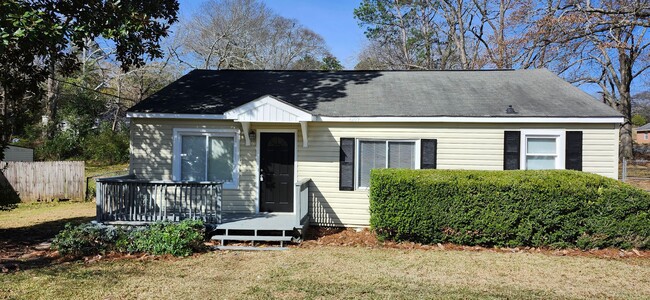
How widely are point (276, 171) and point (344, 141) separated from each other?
Answer: 1.81 metres

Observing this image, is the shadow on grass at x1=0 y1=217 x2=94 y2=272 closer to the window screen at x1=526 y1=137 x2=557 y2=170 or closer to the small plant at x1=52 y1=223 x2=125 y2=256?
the small plant at x1=52 y1=223 x2=125 y2=256

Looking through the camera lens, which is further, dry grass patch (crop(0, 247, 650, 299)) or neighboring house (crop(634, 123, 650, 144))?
neighboring house (crop(634, 123, 650, 144))

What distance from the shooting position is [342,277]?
5.83 meters

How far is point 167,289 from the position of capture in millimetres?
5277

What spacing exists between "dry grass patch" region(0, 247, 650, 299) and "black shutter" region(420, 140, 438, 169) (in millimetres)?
2418

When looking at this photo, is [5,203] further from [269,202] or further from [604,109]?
[604,109]

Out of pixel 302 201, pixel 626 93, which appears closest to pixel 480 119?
pixel 302 201

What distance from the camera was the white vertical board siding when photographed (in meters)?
8.86

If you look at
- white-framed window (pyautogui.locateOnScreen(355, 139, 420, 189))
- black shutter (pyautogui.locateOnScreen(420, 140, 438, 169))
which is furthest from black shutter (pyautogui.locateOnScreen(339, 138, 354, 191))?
black shutter (pyautogui.locateOnScreen(420, 140, 438, 169))

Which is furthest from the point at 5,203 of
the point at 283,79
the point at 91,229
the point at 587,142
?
the point at 587,142

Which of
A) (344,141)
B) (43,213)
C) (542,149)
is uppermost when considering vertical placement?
(344,141)

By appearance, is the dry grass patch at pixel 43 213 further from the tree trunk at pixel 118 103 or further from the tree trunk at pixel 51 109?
the tree trunk at pixel 118 103

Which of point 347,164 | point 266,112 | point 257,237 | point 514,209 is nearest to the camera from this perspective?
point 514,209

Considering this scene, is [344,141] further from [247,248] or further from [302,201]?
[247,248]
